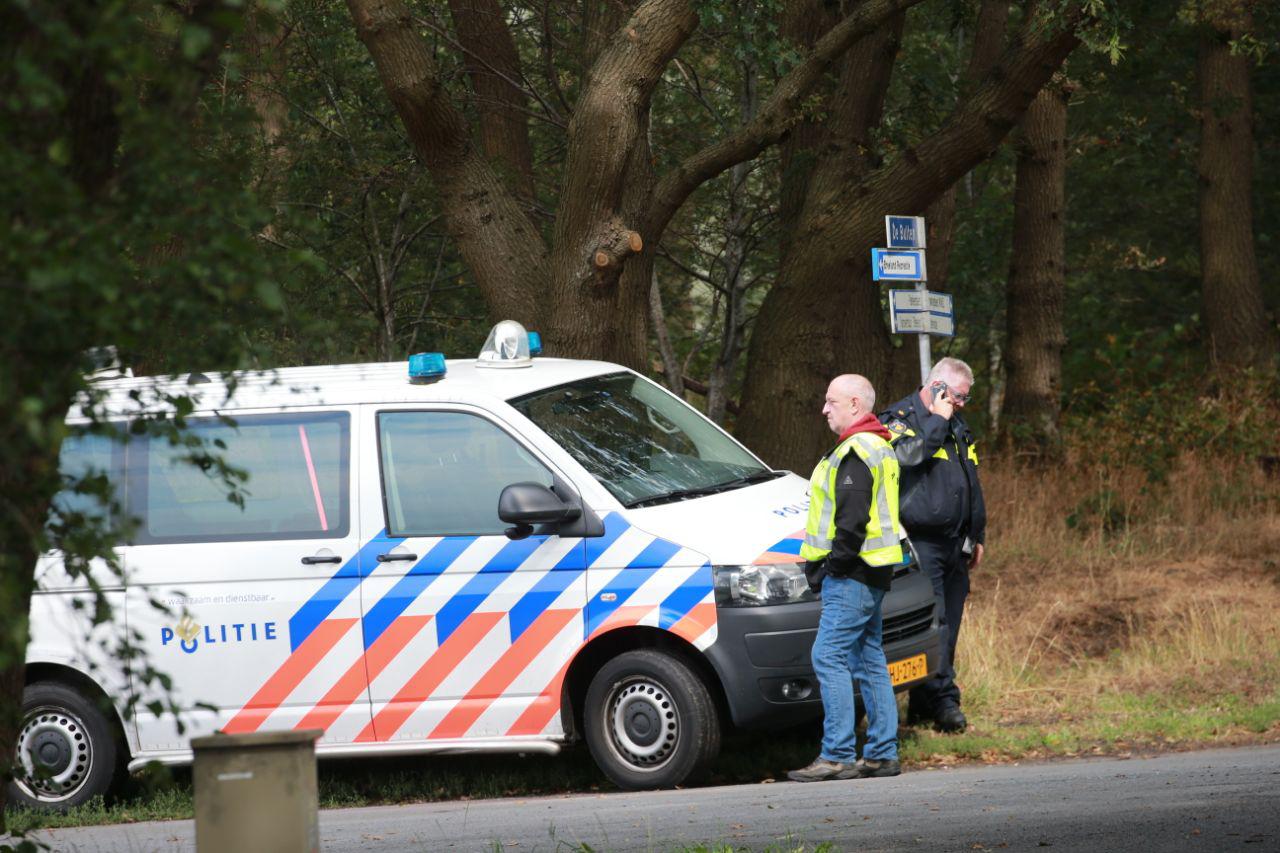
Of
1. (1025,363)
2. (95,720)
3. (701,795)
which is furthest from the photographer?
(1025,363)

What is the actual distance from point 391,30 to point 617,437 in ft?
12.7

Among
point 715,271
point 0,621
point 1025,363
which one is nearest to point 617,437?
point 0,621

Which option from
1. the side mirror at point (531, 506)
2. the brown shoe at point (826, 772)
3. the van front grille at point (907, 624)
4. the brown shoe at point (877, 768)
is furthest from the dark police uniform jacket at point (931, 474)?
the side mirror at point (531, 506)

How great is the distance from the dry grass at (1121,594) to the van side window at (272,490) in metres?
3.82

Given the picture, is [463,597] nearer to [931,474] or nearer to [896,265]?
[931,474]

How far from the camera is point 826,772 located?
7422mm

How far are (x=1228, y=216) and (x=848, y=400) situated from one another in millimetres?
13627

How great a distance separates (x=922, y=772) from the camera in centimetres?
771

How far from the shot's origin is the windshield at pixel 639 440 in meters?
7.57

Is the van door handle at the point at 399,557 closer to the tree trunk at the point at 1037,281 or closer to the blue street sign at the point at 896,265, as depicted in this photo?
the blue street sign at the point at 896,265

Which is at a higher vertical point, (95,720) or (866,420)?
(866,420)

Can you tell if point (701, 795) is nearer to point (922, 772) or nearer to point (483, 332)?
point (922, 772)

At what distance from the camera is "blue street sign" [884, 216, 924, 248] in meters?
11.0

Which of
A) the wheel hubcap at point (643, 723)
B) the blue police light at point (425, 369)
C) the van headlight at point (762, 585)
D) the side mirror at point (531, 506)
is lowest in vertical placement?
the wheel hubcap at point (643, 723)
